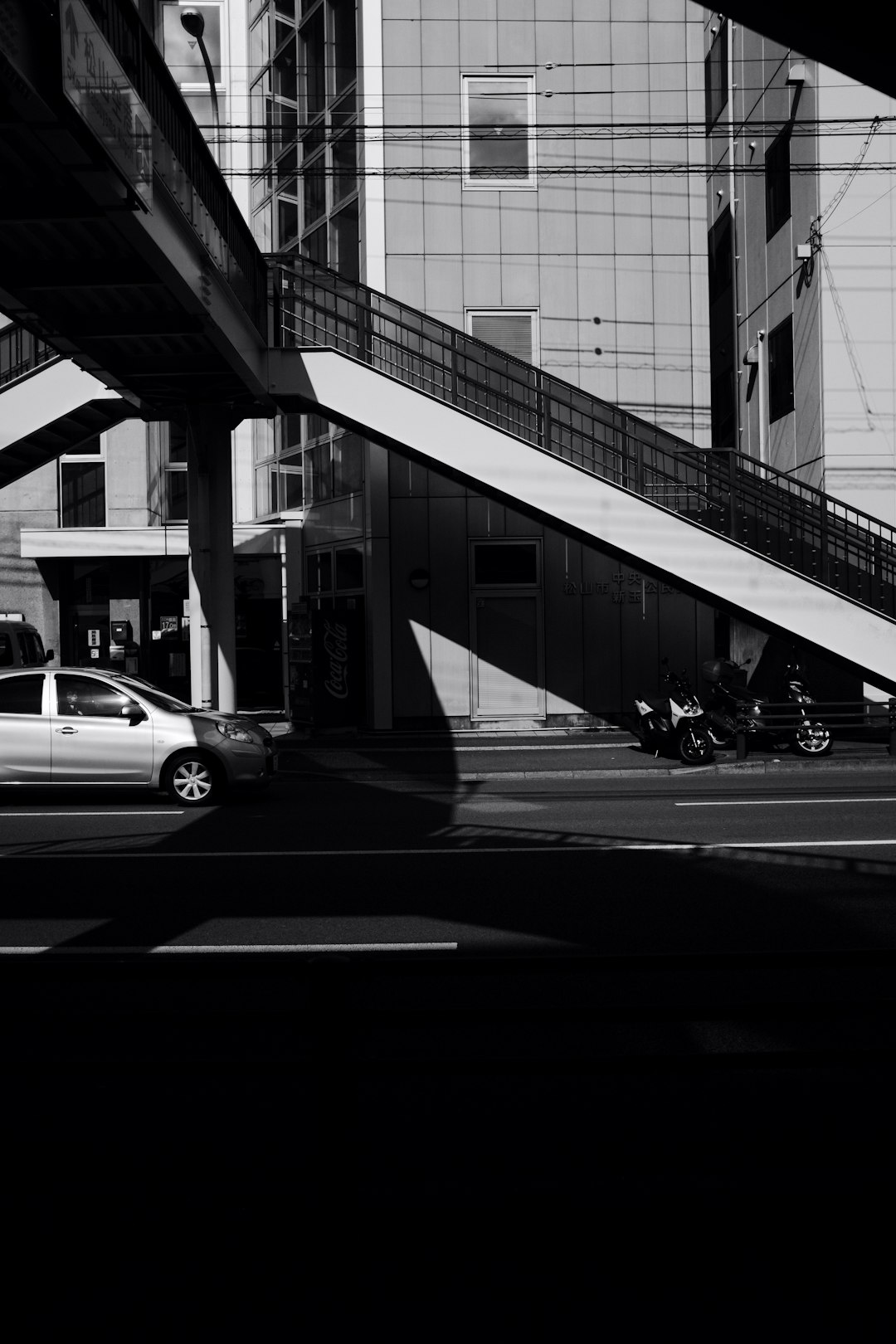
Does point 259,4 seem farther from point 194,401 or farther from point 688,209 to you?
point 194,401

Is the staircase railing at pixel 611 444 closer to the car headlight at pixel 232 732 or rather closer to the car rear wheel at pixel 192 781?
the car headlight at pixel 232 732

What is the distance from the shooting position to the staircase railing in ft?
58.7

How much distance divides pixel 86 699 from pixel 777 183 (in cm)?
1744

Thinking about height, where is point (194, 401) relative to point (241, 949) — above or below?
above

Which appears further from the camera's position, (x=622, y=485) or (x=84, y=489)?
(x=84, y=489)

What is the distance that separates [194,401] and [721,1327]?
1713cm

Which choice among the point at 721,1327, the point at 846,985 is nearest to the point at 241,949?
the point at 846,985

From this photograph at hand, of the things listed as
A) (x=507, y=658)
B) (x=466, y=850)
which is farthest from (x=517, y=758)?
(x=466, y=850)

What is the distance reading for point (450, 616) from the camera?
74.8 ft

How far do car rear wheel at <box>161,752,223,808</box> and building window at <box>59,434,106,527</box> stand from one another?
17438 millimetres

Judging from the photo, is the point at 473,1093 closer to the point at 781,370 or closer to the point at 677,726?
the point at 677,726

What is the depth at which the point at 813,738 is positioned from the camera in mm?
18406

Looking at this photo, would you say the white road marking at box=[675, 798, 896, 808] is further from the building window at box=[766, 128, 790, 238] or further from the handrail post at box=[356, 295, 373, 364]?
the building window at box=[766, 128, 790, 238]

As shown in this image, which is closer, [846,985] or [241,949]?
[846,985]
